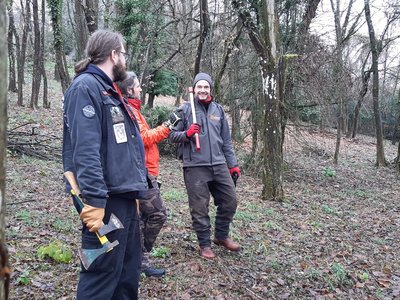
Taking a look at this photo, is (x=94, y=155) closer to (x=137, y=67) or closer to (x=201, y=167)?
A: (x=201, y=167)

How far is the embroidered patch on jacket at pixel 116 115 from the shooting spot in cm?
291

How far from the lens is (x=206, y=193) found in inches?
201

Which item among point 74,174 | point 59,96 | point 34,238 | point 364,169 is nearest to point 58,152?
point 34,238

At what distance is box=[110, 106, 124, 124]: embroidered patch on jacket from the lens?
2.91 m

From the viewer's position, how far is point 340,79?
42.0 feet

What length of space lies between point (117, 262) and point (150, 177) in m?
1.41

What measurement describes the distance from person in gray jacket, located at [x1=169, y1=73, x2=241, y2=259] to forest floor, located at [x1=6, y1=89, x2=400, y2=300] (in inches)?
20.9

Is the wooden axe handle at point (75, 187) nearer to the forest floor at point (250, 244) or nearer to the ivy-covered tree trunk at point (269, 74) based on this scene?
the forest floor at point (250, 244)

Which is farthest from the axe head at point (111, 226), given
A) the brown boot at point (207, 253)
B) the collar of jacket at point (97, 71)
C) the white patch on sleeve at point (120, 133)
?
the brown boot at point (207, 253)

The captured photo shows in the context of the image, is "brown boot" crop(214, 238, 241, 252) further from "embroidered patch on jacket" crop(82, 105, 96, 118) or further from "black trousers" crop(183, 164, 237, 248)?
"embroidered patch on jacket" crop(82, 105, 96, 118)

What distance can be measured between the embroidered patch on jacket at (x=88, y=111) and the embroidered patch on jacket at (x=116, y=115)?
17cm

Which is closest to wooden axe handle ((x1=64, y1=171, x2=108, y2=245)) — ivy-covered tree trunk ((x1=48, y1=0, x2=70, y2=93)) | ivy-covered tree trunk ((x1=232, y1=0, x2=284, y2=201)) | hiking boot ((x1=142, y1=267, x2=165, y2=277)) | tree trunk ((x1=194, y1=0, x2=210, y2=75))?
hiking boot ((x1=142, y1=267, x2=165, y2=277))

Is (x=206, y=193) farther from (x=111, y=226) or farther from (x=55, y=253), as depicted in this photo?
(x=111, y=226)

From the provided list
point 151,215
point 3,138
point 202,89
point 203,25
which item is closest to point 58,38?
point 203,25
